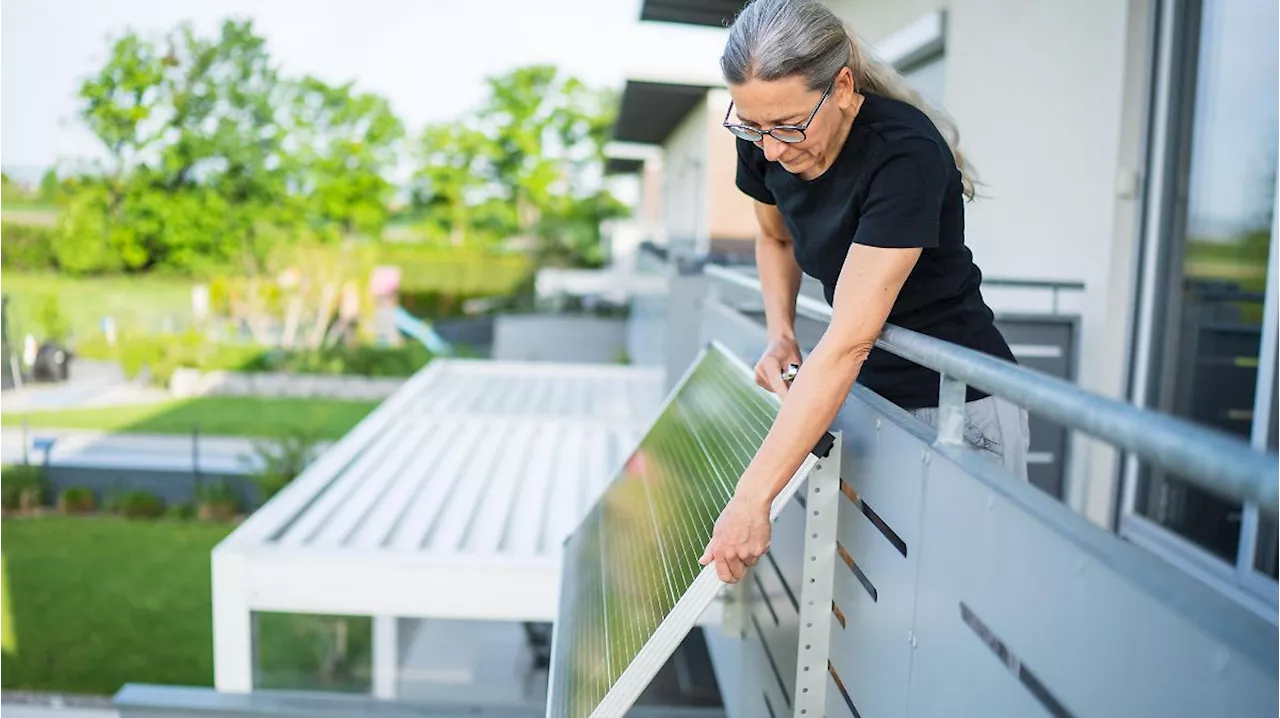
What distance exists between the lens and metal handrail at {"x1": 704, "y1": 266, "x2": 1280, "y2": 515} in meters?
0.77

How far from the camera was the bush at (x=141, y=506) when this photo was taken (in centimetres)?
1197

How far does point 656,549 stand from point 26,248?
21486 millimetres

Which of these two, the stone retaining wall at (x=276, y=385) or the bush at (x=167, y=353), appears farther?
the bush at (x=167, y=353)

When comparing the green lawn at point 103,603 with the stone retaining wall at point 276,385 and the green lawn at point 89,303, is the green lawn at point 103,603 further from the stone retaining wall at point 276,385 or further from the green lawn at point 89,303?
the green lawn at point 89,303

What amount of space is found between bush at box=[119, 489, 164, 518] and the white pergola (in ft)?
19.3

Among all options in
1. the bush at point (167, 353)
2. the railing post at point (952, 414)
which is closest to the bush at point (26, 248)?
the bush at point (167, 353)

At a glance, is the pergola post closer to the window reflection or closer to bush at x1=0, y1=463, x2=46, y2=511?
the window reflection

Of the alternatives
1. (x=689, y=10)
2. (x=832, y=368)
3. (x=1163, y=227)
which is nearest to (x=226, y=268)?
(x=689, y=10)

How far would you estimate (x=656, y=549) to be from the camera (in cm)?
208

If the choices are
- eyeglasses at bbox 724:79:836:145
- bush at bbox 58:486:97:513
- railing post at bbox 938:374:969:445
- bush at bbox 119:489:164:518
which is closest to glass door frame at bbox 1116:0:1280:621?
railing post at bbox 938:374:969:445

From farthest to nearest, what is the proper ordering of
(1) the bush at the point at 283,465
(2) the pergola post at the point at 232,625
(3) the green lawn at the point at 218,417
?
(3) the green lawn at the point at 218,417, (1) the bush at the point at 283,465, (2) the pergola post at the point at 232,625

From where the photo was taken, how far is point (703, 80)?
12.0 m

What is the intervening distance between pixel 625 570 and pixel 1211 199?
268cm

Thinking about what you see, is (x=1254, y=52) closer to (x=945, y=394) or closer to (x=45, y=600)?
(x=945, y=394)
